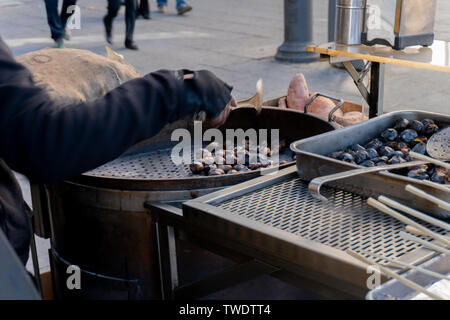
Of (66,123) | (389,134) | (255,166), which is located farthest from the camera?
(255,166)

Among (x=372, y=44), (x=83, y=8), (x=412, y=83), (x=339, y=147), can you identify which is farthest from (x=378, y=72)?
(x=83, y=8)

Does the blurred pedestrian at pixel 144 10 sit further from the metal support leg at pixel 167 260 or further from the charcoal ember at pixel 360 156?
the charcoal ember at pixel 360 156

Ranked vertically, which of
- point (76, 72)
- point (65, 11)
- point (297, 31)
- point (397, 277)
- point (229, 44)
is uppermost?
point (76, 72)

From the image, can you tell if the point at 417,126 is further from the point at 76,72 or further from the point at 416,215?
the point at 76,72

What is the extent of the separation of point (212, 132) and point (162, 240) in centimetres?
109

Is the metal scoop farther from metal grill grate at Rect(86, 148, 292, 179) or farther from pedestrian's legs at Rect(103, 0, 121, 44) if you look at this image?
pedestrian's legs at Rect(103, 0, 121, 44)

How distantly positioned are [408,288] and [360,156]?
2.49 feet

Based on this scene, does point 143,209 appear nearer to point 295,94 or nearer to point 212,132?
point 212,132

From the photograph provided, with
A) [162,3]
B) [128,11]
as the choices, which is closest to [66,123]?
[128,11]

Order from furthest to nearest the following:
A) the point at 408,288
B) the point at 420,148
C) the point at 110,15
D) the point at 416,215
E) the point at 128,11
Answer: the point at 110,15
the point at 128,11
the point at 420,148
the point at 416,215
the point at 408,288

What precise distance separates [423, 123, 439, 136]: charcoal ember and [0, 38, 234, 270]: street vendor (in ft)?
3.91

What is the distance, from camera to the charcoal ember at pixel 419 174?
81.7 inches

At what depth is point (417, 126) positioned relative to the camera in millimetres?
2502

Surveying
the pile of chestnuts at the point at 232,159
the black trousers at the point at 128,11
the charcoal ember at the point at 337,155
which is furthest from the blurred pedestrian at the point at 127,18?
the charcoal ember at the point at 337,155
